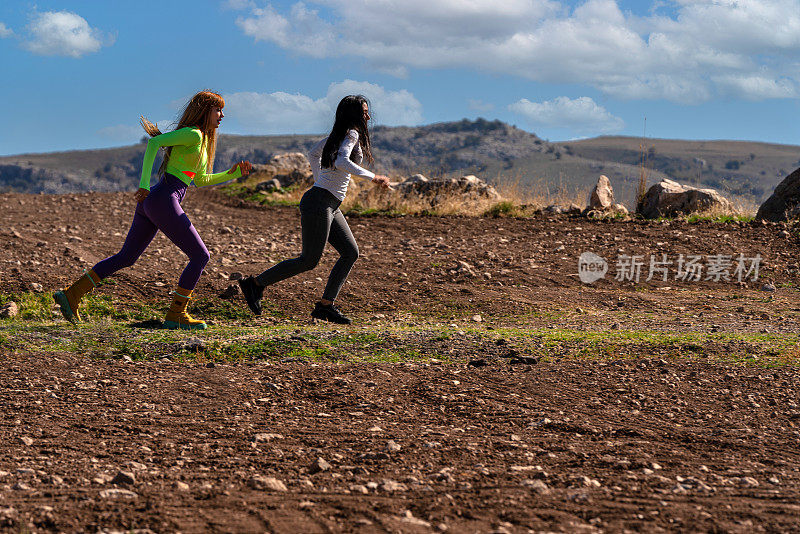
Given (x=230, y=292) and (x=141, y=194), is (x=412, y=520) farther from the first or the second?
(x=230, y=292)

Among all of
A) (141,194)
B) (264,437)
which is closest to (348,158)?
(141,194)

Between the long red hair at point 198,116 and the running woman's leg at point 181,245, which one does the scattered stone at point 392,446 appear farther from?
the long red hair at point 198,116

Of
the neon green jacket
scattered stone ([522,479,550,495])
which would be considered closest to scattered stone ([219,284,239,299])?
the neon green jacket

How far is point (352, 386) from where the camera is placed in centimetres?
546

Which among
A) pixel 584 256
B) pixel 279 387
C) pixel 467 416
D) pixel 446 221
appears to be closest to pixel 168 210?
pixel 279 387

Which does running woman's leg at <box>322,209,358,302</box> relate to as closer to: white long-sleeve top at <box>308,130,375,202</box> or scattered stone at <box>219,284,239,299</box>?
white long-sleeve top at <box>308,130,375,202</box>

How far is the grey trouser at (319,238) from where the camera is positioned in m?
7.23

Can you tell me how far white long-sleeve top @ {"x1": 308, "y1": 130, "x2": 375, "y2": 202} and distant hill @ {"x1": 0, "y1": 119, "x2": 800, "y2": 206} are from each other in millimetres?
62838

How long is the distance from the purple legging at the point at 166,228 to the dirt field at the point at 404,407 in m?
0.56

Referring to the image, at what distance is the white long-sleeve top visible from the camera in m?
7.03

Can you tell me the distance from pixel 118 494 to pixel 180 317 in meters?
3.97

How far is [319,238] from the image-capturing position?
7.26m

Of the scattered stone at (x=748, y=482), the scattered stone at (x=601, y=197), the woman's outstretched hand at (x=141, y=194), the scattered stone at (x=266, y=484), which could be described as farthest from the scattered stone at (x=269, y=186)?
the scattered stone at (x=748, y=482)

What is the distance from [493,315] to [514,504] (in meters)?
5.29
